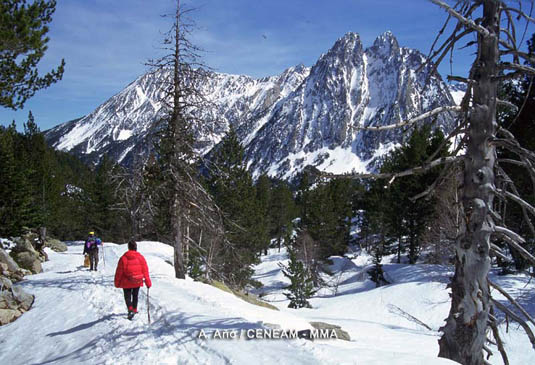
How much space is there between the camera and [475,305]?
3.77m

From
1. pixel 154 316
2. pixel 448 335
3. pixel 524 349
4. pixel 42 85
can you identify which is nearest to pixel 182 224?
pixel 154 316

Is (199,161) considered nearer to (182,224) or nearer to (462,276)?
(182,224)

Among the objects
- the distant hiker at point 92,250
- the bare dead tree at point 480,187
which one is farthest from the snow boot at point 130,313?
the distant hiker at point 92,250

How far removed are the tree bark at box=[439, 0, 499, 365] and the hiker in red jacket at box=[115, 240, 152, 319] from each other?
21.8ft

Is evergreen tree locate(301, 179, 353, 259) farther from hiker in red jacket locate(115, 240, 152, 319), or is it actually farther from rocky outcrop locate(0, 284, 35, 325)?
hiker in red jacket locate(115, 240, 152, 319)

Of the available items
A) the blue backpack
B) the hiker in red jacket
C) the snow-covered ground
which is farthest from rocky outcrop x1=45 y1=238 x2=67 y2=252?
the hiker in red jacket

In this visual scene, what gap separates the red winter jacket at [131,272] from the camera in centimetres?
832

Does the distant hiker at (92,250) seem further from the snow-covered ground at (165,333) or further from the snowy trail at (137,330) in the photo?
the snowy trail at (137,330)

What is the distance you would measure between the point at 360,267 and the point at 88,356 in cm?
3449

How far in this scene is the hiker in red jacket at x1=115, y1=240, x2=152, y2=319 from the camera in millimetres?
8328

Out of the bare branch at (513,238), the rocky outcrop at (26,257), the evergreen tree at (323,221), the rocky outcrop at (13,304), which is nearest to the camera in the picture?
the bare branch at (513,238)

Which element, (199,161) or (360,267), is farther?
(360,267)

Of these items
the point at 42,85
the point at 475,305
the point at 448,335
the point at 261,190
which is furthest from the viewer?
the point at 261,190

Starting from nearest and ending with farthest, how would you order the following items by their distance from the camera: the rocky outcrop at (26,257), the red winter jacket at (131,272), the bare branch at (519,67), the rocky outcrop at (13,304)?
the bare branch at (519,67) < the red winter jacket at (131,272) < the rocky outcrop at (13,304) < the rocky outcrop at (26,257)
